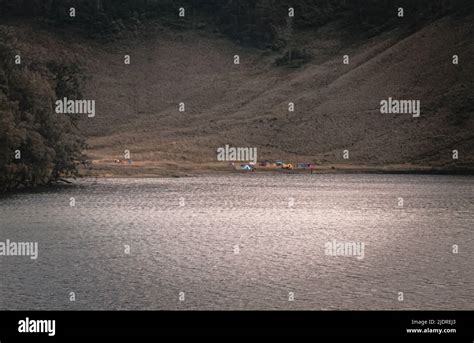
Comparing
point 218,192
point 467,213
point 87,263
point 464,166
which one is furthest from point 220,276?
point 464,166

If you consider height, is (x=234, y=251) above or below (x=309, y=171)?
below

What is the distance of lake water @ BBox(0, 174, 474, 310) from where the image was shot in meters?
44.2

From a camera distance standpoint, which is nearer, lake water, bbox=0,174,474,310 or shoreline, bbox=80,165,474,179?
lake water, bbox=0,174,474,310

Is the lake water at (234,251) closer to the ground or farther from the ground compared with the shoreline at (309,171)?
closer to the ground

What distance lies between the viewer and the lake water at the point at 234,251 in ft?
145

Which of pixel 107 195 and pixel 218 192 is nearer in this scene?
pixel 107 195

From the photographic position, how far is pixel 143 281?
159ft

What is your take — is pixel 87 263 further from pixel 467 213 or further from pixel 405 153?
pixel 405 153

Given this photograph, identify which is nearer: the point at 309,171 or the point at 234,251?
the point at 234,251

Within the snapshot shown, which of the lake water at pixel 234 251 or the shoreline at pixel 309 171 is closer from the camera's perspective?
the lake water at pixel 234 251

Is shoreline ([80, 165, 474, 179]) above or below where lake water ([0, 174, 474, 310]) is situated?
above

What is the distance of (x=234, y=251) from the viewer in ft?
201
